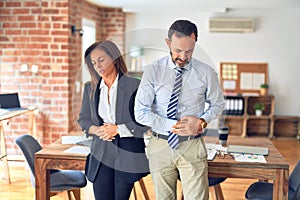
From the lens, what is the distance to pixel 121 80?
2.09 metres

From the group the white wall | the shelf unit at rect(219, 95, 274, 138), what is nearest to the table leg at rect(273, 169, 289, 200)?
the shelf unit at rect(219, 95, 274, 138)

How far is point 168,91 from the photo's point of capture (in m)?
1.99

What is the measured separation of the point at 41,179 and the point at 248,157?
1.31 meters

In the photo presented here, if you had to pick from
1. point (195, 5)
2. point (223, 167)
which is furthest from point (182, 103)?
point (195, 5)

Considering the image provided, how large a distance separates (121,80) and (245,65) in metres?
5.22

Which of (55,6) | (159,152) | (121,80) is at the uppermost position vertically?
(55,6)

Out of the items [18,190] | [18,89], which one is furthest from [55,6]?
[18,190]

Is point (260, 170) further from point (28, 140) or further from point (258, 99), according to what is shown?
point (258, 99)

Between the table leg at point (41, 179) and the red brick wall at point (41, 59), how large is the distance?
2.46m

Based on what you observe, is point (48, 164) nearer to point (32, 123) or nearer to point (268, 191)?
point (268, 191)

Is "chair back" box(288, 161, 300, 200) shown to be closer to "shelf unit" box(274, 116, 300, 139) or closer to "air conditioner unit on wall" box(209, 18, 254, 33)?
"shelf unit" box(274, 116, 300, 139)

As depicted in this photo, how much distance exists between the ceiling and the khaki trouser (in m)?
4.09

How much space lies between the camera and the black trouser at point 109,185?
2.15m

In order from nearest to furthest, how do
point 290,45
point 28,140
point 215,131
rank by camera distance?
point 215,131, point 28,140, point 290,45
